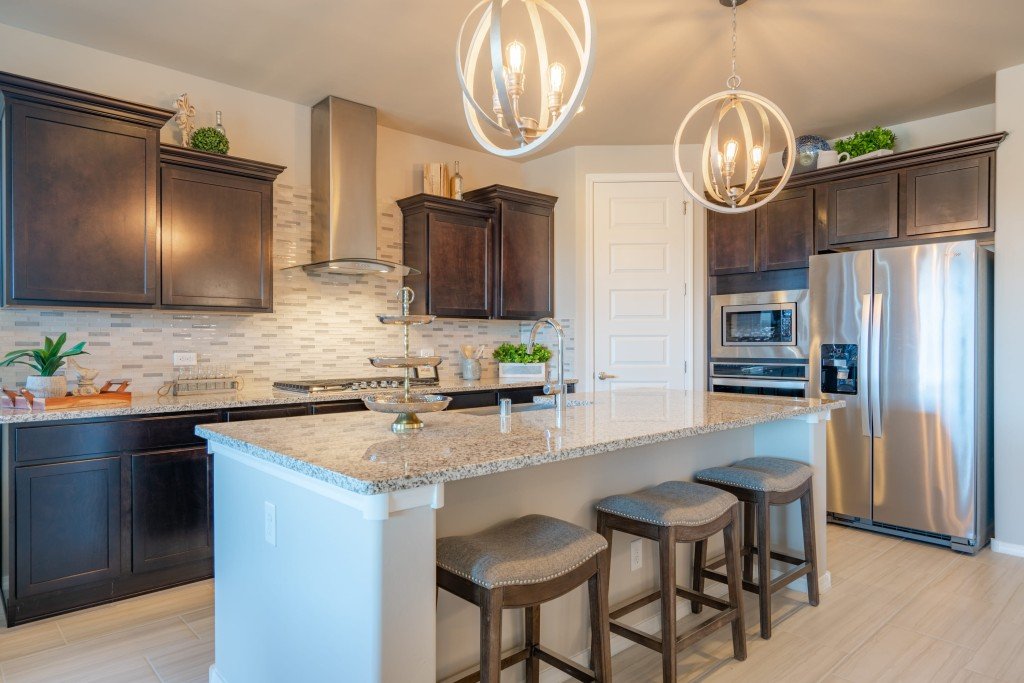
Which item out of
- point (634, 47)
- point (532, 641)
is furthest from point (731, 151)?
point (532, 641)

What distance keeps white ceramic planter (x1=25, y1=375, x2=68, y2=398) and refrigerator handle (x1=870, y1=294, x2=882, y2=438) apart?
4.42 metres

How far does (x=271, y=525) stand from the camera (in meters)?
1.76

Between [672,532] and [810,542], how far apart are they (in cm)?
112

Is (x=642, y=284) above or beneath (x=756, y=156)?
beneath

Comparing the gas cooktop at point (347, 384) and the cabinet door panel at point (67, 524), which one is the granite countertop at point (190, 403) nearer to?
the gas cooktop at point (347, 384)

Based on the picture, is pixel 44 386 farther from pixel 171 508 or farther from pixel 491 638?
pixel 491 638

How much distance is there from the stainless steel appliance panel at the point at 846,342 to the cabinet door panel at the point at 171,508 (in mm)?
3634

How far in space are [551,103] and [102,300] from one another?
2436mm

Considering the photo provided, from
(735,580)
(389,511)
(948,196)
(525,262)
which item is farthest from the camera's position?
(525,262)

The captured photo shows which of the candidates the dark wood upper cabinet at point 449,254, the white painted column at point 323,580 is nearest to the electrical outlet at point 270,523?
the white painted column at point 323,580

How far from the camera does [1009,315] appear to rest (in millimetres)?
3455

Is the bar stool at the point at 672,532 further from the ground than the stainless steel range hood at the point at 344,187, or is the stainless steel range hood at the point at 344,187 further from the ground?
the stainless steel range hood at the point at 344,187

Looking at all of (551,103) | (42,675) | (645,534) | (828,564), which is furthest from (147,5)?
(828,564)

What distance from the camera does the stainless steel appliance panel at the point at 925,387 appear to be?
3439 mm
